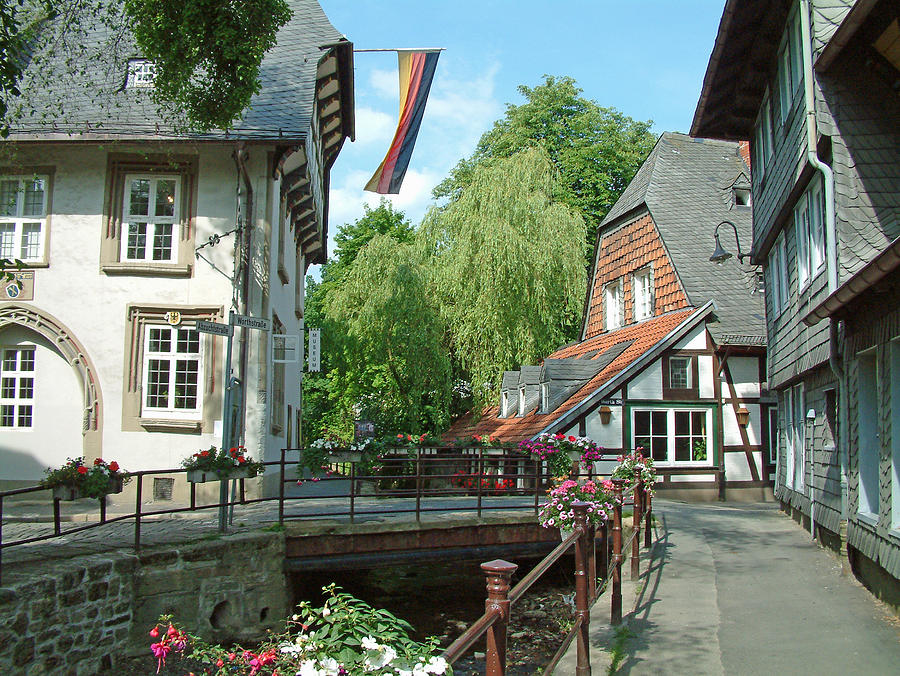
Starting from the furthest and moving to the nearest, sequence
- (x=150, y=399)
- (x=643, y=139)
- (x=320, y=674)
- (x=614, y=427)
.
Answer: (x=643, y=139), (x=614, y=427), (x=150, y=399), (x=320, y=674)

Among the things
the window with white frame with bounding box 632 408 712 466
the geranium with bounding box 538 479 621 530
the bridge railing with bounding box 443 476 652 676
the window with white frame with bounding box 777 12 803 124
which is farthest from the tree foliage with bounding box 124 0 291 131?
the window with white frame with bounding box 632 408 712 466

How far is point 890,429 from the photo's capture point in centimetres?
800

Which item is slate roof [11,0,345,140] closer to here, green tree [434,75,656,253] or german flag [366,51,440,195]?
german flag [366,51,440,195]

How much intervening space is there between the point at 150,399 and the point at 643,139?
26769 millimetres

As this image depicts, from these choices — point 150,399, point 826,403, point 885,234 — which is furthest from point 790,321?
point 150,399

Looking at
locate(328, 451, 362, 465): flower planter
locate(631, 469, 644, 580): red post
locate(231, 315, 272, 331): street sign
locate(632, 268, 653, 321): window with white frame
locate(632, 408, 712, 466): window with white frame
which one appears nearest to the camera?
locate(631, 469, 644, 580): red post

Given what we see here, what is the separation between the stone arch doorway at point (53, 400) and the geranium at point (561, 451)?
316 inches

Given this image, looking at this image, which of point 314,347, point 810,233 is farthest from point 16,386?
point 810,233

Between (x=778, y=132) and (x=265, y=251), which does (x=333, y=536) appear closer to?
(x=265, y=251)

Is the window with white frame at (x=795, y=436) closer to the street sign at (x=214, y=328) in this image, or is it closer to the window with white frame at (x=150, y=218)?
the street sign at (x=214, y=328)

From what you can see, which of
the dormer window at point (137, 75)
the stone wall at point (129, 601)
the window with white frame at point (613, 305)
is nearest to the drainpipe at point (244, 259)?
the dormer window at point (137, 75)

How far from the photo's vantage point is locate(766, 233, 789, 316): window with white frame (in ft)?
48.4

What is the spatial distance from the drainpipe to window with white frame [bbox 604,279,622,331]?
12870 mm

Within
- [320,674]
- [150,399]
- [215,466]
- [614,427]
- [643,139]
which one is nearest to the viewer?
[320,674]
